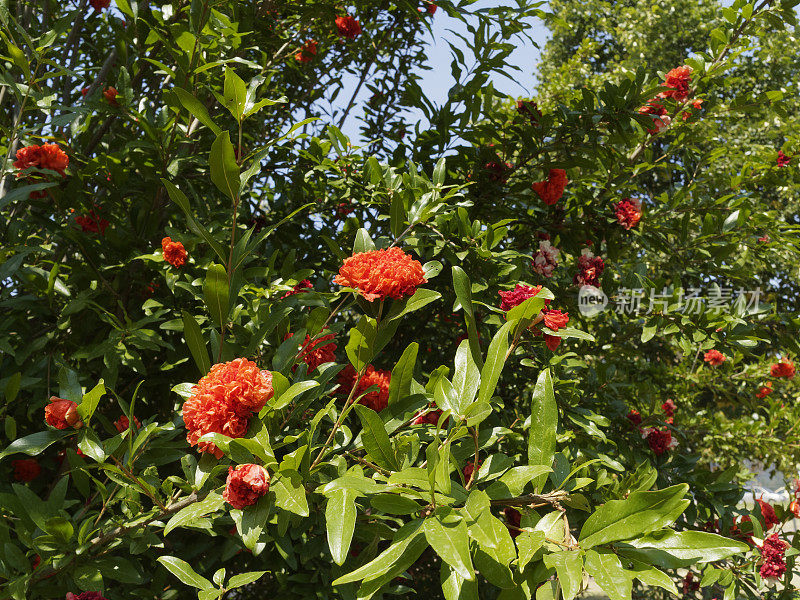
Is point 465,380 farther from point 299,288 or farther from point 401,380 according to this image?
point 299,288

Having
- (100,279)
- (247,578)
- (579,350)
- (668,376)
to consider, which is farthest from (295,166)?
(668,376)

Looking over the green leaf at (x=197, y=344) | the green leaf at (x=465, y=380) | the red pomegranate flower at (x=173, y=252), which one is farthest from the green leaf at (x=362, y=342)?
the red pomegranate flower at (x=173, y=252)

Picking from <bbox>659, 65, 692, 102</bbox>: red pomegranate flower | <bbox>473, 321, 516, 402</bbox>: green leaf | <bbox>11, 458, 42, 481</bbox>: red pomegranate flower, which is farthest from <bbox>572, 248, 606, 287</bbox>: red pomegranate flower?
<bbox>11, 458, 42, 481</bbox>: red pomegranate flower

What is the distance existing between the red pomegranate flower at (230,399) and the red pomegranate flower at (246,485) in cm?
10

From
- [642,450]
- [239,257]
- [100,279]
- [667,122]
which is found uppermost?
[667,122]

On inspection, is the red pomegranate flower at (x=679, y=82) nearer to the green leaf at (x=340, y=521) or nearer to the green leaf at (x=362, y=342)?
the green leaf at (x=362, y=342)

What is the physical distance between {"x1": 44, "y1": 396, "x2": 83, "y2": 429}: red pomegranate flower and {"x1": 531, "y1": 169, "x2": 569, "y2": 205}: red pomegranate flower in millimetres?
1594

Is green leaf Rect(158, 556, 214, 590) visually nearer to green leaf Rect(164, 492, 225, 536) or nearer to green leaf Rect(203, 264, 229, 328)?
green leaf Rect(164, 492, 225, 536)

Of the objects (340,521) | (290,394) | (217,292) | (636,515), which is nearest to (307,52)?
(217,292)

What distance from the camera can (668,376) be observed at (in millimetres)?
3156

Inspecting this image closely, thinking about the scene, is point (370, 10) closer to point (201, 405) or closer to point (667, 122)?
point (667, 122)

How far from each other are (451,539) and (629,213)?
1809 mm

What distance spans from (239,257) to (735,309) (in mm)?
1643

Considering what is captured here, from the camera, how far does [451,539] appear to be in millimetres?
632
